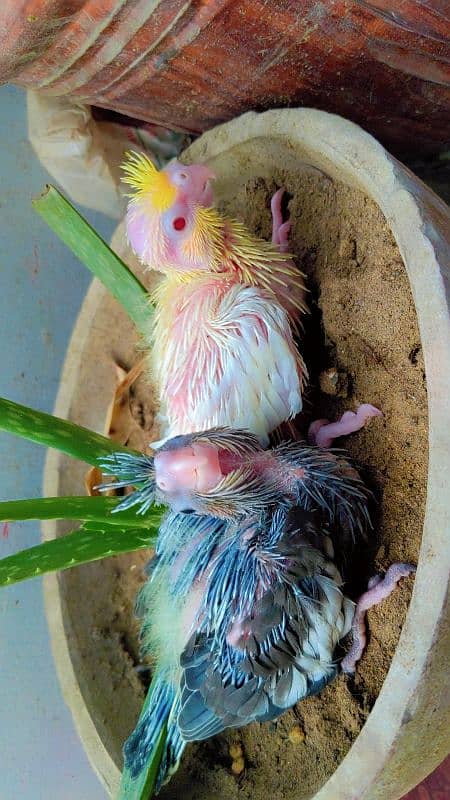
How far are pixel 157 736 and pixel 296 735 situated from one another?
122mm

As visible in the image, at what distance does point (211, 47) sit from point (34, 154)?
Answer: 17.3 inches

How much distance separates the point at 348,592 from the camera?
542mm

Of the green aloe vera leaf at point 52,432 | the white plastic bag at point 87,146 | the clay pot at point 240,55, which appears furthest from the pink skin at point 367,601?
the white plastic bag at point 87,146

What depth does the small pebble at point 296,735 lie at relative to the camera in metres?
0.60

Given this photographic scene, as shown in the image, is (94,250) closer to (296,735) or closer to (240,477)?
(240,477)

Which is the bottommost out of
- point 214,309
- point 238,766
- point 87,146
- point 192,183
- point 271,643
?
point 238,766

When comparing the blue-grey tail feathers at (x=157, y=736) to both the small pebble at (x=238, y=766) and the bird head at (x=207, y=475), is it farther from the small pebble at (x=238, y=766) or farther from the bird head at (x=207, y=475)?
the bird head at (x=207, y=475)

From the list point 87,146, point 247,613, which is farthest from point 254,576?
point 87,146

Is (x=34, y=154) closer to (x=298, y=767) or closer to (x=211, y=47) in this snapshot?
(x=211, y=47)

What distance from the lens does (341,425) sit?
575 mm

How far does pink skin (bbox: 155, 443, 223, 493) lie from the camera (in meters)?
0.45

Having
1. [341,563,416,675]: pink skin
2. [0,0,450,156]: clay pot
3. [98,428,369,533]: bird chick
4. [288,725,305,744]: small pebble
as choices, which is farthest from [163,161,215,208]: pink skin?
[288,725,305,744]: small pebble

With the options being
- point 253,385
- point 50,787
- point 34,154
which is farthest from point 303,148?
point 50,787

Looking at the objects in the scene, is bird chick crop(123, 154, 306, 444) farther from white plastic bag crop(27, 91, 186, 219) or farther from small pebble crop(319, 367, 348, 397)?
white plastic bag crop(27, 91, 186, 219)
